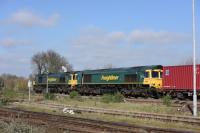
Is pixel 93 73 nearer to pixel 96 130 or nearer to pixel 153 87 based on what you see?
pixel 153 87

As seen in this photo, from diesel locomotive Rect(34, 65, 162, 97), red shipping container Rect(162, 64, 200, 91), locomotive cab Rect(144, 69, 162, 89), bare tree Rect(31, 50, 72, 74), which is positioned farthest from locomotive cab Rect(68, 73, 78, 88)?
bare tree Rect(31, 50, 72, 74)

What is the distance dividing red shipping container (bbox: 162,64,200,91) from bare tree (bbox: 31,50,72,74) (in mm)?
87553

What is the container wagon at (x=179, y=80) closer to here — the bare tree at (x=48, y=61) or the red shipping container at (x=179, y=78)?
the red shipping container at (x=179, y=78)

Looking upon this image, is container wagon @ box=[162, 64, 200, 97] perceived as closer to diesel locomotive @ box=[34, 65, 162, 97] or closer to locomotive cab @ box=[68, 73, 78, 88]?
diesel locomotive @ box=[34, 65, 162, 97]

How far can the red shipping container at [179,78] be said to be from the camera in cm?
3372

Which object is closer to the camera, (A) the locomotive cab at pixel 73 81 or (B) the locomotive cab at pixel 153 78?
(B) the locomotive cab at pixel 153 78

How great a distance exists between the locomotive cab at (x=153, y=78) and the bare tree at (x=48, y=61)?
3366 inches

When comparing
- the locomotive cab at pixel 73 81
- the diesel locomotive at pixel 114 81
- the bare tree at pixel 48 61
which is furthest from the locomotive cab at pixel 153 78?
the bare tree at pixel 48 61

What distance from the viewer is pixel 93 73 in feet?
156

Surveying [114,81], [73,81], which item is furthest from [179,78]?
[73,81]

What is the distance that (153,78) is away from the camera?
37906 mm

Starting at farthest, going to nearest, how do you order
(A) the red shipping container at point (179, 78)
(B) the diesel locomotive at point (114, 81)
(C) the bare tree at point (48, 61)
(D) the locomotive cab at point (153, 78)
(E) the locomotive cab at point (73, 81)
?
(C) the bare tree at point (48, 61), (E) the locomotive cab at point (73, 81), (B) the diesel locomotive at point (114, 81), (D) the locomotive cab at point (153, 78), (A) the red shipping container at point (179, 78)

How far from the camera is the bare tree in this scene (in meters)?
124

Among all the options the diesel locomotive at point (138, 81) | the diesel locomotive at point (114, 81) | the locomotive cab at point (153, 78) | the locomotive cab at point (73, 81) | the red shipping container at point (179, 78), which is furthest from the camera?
the locomotive cab at point (73, 81)
